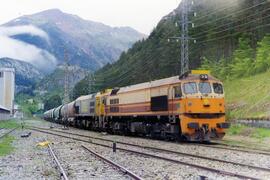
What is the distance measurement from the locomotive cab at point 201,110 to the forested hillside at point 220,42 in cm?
2736

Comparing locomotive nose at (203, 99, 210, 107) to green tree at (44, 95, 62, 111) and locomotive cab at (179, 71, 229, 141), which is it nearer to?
locomotive cab at (179, 71, 229, 141)

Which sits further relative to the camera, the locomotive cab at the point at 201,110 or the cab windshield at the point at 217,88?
the cab windshield at the point at 217,88

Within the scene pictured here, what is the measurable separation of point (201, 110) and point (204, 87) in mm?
1539

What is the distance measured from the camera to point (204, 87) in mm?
25938

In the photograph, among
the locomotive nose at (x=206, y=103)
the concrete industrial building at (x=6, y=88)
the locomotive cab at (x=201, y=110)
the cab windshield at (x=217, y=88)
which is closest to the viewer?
the locomotive cab at (x=201, y=110)

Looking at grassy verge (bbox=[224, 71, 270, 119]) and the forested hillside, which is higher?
the forested hillside

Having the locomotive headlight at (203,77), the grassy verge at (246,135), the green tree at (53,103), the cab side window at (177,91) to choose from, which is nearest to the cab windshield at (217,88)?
the locomotive headlight at (203,77)

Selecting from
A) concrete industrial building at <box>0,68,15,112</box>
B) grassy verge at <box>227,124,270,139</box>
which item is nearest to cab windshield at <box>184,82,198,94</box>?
grassy verge at <box>227,124,270,139</box>

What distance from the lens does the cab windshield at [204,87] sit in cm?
2577

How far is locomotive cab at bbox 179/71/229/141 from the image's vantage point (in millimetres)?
24844

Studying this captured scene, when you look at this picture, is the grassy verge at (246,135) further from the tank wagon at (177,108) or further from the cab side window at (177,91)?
the cab side window at (177,91)

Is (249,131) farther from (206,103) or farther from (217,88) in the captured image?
(206,103)

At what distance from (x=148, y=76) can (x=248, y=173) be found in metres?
79.0

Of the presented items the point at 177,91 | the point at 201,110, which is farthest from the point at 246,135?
the point at 177,91
